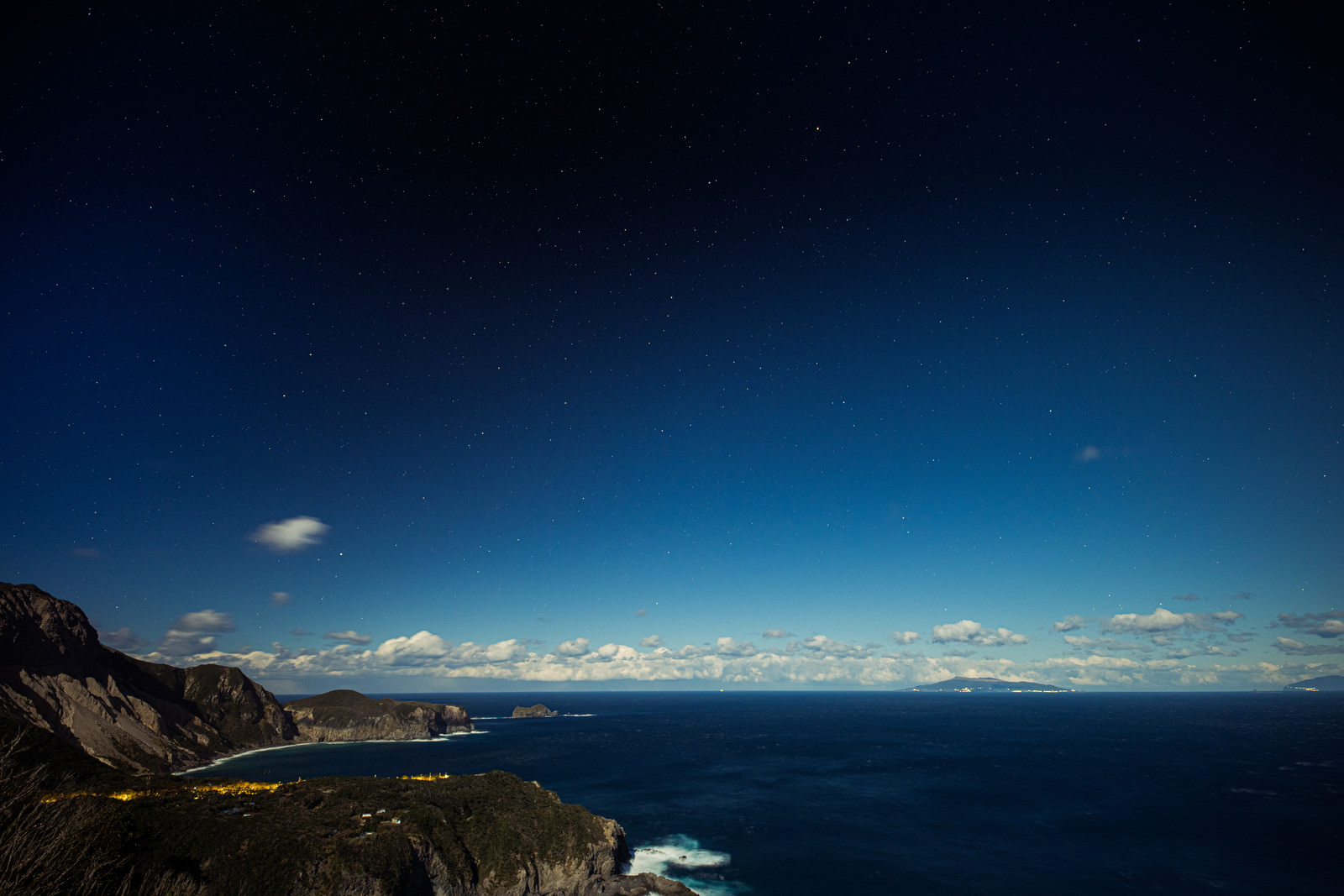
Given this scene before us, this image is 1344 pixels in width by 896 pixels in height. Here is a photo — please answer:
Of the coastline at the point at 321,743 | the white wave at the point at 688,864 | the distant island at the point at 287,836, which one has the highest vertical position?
the distant island at the point at 287,836

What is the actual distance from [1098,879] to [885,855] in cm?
2270

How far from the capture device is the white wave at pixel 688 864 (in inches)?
2291

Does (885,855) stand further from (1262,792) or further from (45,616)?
(45,616)

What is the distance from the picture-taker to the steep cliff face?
10844 centimetres

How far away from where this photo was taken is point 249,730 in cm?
16450

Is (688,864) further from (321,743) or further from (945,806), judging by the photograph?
(321,743)

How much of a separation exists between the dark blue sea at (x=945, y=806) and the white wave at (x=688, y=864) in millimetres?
318

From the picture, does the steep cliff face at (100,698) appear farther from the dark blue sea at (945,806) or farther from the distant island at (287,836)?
the dark blue sea at (945,806)

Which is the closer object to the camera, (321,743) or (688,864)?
(688,864)

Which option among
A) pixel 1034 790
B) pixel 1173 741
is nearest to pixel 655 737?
pixel 1034 790

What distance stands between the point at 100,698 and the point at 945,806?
6967 inches

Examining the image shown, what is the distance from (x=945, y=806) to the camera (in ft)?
299

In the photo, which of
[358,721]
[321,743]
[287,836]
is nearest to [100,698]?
[321,743]

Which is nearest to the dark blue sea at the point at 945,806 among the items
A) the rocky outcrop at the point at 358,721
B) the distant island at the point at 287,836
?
the distant island at the point at 287,836
